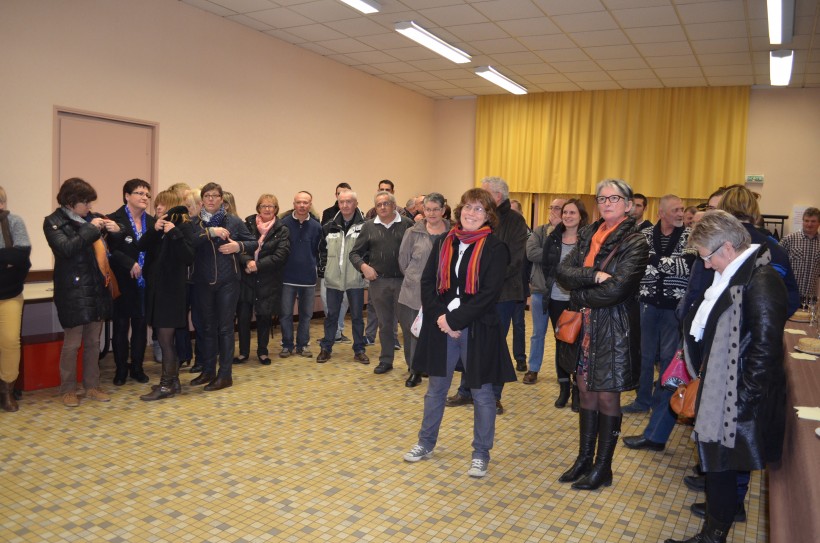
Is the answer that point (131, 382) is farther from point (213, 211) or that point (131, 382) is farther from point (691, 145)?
point (691, 145)

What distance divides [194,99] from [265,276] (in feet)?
8.20

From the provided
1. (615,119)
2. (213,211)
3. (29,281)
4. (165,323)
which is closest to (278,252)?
(213,211)

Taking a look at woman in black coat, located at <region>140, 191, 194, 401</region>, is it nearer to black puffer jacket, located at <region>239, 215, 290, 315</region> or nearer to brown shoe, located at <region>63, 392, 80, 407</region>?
brown shoe, located at <region>63, 392, 80, 407</region>

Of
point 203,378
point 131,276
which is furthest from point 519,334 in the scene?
point 131,276

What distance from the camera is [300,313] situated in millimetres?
6578

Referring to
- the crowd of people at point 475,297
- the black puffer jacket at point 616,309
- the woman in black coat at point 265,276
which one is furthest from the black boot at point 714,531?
the woman in black coat at point 265,276

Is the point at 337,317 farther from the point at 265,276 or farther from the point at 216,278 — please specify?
the point at 216,278

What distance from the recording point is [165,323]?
4.78 meters

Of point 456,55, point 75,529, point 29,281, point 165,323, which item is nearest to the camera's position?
point 75,529

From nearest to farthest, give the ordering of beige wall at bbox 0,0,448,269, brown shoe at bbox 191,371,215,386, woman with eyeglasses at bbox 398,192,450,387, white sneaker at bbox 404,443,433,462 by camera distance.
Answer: white sneaker at bbox 404,443,433,462 < woman with eyeglasses at bbox 398,192,450,387 < brown shoe at bbox 191,371,215,386 < beige wall at bbox 0,0,448,269

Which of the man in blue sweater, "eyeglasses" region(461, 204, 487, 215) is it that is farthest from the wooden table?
the man in blue sweater

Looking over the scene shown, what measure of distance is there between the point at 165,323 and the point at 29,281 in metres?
1.99

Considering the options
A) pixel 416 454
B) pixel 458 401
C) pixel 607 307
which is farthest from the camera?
pixel 458 401

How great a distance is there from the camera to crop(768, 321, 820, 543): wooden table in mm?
1824
